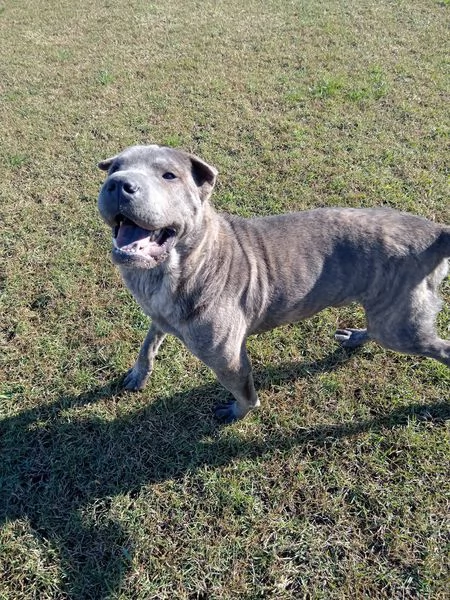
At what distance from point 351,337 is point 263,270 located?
60.6 inches

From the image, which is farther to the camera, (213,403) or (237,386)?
(213,403)

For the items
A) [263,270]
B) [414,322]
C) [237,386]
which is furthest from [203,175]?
[414,322]

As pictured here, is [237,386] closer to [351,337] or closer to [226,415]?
[226,415]

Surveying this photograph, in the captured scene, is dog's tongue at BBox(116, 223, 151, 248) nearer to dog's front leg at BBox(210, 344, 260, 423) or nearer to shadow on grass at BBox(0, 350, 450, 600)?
dog's front leg at BBox(210, 344, 260, 423)

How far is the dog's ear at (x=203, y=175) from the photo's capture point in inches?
115

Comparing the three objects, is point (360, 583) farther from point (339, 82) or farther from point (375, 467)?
point (339, 82)

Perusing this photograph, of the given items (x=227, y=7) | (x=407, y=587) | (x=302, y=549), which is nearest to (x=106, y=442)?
(x=302, y=549)

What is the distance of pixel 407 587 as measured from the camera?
3.15m

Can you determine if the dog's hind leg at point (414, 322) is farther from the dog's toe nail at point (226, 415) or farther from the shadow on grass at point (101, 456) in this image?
the dog's toe nail at point (226, 415)

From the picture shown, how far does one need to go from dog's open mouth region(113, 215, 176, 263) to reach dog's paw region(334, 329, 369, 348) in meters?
2.29

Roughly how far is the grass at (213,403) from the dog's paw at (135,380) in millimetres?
123

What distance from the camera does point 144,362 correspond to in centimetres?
398

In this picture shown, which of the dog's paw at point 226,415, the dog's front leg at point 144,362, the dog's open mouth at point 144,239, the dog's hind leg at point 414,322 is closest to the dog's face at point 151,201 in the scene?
the dog's open mouth at point 144,239

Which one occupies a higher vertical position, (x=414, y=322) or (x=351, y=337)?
(x=414, y=322)
